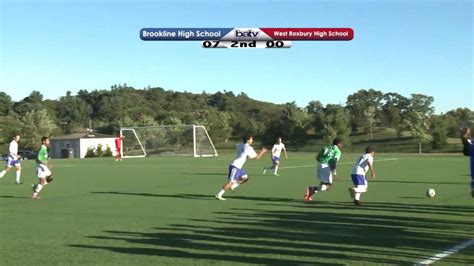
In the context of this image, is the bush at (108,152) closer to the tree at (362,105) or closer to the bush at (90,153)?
the bush at (90,153)

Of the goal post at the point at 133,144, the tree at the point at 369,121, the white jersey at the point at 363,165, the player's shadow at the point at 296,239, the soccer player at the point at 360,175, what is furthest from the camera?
the tree at the point at 369,121

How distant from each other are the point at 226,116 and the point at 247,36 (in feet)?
261

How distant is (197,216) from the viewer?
11578mm

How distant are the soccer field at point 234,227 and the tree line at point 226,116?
185 ft

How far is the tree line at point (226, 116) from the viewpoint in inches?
3103

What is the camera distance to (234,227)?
1002 centimetres

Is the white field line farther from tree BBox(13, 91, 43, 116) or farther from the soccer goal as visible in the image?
tree BBox(13, 91, 43, 116)

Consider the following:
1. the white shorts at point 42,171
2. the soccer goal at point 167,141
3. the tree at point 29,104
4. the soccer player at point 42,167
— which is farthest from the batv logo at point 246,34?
the tree at point 29,104

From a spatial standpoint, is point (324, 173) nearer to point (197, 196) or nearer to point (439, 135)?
point (197, 196)

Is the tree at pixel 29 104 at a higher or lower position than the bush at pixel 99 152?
higher

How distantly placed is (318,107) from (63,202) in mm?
90722

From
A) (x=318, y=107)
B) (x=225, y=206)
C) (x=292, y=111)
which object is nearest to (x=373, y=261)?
(x=225, y=206)

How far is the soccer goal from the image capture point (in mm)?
55094

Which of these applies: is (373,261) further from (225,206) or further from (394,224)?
(225,206)
